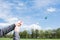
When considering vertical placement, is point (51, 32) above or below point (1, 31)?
above

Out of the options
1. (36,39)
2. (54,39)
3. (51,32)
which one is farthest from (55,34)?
(36,39)

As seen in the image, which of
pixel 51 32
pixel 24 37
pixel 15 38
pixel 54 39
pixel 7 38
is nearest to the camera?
pixel 15 38

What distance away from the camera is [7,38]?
4.83 m

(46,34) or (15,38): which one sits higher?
(46,34)

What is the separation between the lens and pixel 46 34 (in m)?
6.59

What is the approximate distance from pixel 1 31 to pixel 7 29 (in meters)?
0.05

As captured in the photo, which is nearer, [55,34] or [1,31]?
[1,31]

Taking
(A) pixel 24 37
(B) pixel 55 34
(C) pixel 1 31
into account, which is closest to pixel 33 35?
(A) pixel 24 37

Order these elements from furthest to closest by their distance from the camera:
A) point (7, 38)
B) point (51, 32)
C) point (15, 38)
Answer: point (51, 32) → point (7, 38) → point (15, 38)

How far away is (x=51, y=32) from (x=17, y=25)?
4.98m

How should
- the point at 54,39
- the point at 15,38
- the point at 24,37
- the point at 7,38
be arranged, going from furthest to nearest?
the point at 54,39 < the point at 24,37 < the point at 7,38 < the point at 15,38

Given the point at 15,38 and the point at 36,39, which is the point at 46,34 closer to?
the point at 36,39

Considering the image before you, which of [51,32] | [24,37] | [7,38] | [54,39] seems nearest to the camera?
[7,38]

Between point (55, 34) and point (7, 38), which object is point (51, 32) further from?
point (7, 38)
